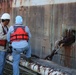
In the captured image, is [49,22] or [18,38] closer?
[18,38]

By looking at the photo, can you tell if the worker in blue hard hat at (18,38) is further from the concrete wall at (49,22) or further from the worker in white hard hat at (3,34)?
the concrete wall at (49,22)

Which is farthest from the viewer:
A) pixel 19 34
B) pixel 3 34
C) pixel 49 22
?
pixel 49 22

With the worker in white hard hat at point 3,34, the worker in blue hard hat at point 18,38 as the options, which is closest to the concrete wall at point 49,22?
the worker in blue hard hat at point 18,38

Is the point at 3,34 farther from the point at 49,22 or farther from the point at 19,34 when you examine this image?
the point at 49,22

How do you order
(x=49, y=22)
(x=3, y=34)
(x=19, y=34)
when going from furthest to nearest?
1. (x=49, y=22)
2. (x=3, y=34)
3. (x=19, y=34)

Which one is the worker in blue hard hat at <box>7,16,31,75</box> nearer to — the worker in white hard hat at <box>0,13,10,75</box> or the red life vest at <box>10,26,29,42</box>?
the red life vest at <box>10,26,29,42</box>

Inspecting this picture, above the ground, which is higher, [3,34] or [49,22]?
[49,22]

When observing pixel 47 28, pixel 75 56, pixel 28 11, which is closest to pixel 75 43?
pixel 75 56

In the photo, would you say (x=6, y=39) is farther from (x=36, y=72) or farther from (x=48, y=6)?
(x=48, y=6)

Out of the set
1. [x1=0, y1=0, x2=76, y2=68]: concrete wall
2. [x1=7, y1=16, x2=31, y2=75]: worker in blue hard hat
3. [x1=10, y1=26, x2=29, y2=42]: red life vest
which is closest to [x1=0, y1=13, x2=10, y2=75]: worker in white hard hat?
[x1=7, y1=16, x2=31, y2=75]: worker in blue hard hat

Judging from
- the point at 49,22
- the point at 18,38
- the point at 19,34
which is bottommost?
the point at 18,38

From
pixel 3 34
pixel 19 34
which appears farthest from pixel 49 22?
pixel 19 34

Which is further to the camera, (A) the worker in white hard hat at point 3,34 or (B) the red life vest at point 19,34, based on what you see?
(A) the worker in white hard hat at point 3,34

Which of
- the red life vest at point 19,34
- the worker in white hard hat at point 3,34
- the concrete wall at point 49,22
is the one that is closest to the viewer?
the red life vest at point 19,34
